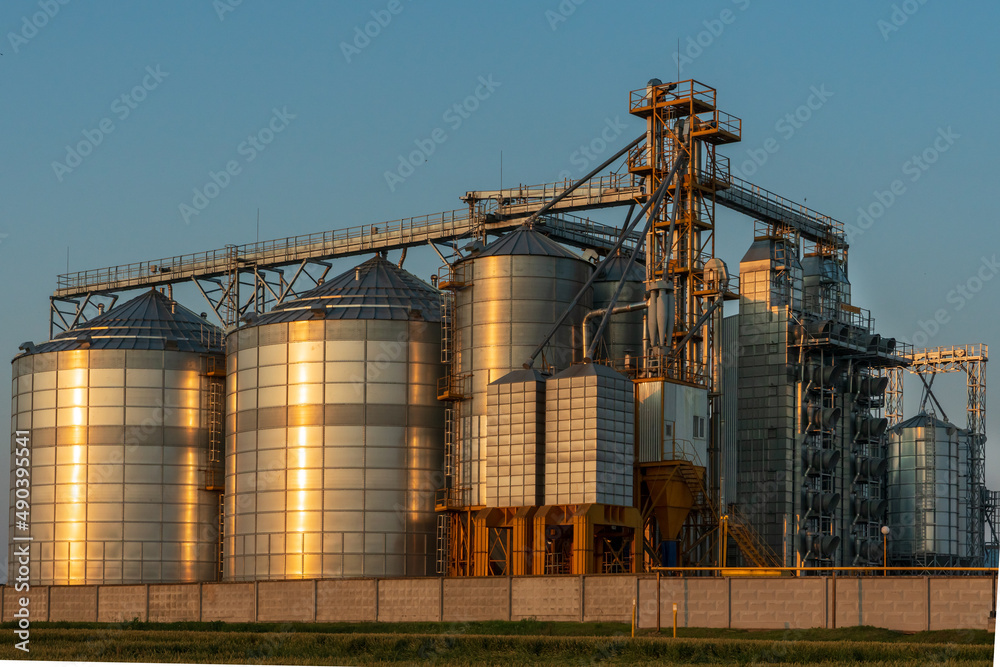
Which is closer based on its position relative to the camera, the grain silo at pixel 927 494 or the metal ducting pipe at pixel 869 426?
the metal ducting pipe at pixel 869 426

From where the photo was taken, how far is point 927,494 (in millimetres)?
94312

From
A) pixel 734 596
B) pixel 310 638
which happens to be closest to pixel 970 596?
pixel 734 596

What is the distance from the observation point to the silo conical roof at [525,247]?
74688mm

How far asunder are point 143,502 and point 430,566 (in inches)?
725

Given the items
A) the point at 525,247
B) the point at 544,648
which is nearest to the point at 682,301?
the point at 525,247

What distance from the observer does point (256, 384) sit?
7912 cm

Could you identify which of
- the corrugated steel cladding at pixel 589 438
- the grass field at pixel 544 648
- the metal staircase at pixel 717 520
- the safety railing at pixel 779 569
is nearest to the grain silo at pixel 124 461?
the grass field at pixel 544 648

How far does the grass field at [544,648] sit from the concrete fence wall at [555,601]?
1.18 metres

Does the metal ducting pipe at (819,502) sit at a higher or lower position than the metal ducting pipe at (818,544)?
higher

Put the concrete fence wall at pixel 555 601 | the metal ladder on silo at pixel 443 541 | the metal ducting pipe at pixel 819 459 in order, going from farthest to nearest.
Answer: the metal ducting pipe at pixel 819 459
the metal ladder on silo at pixel 443 541
the concrete fence wall at pixel 555 601

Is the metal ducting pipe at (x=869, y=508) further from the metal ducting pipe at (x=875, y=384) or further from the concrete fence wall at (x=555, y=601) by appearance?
the concrete fence wall at (x=555, y=601)

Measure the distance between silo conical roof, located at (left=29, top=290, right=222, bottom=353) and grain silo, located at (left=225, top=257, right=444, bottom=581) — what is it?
10222 millimetres

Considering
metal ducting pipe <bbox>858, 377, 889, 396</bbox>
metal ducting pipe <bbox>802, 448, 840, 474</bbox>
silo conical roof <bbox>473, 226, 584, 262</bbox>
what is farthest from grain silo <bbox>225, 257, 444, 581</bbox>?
metal ducting pipe <bbox>858, 377, 889, 396</bbox>

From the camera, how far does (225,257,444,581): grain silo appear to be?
2972 inches
